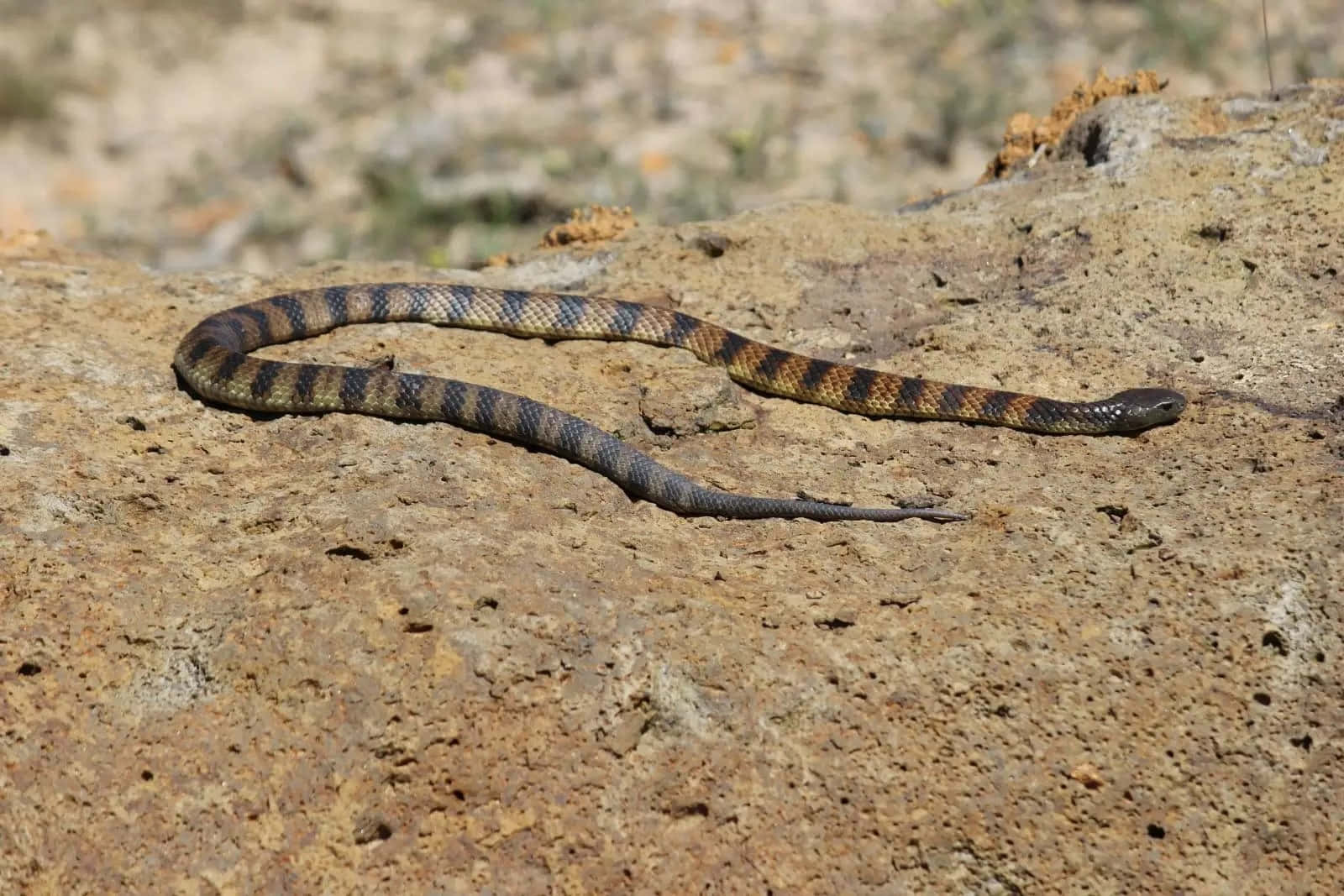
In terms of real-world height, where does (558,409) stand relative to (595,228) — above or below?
below

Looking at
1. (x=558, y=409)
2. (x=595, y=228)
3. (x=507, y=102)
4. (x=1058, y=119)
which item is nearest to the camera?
(x=558, y=409)

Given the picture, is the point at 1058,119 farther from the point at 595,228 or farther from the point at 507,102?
the point at 507,102

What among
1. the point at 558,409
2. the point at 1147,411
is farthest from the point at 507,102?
the point at 1147,411

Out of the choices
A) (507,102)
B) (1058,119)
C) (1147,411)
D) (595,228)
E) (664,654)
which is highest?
(1058,119)

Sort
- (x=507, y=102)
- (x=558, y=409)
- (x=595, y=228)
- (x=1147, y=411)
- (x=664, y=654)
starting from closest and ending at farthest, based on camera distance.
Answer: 1. (x=664, y=654)
2. (x=1147, y=411)
3. (x=558, y=409)
4. (x=595, y=228)
5. (x=507, y=102)

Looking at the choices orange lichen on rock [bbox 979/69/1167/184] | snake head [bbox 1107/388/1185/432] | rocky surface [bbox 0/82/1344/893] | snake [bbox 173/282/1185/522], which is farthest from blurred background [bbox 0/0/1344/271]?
rocky surface [bbox 0/82/1344/893]

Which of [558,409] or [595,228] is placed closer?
[558,409]

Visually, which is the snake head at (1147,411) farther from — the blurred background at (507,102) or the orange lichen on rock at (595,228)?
the blurred background at (507,102)
